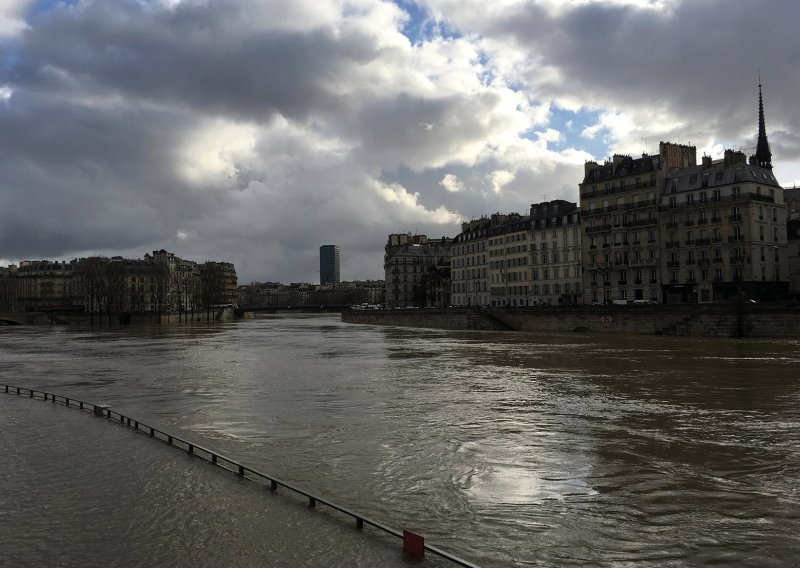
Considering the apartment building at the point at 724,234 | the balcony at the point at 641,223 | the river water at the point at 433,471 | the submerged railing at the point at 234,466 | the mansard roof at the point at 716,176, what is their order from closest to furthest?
the submerged railing at the point at 234,466 → the river water at the point at 433,471 → the apartment building at the point at 724,234 → the mansard roof at the point at 716,176 → the balcony at the point at 641,223

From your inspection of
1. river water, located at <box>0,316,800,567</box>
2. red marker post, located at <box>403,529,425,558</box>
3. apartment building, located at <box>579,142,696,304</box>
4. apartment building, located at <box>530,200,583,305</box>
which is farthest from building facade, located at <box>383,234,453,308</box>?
red marker post, located at <box>403,529,425,558</box>

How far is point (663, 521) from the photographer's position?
1081cm

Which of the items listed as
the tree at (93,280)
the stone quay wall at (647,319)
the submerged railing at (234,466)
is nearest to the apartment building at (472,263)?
the stone quay wall at (647,319)

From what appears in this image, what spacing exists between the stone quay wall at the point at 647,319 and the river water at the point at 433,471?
91.6 feet

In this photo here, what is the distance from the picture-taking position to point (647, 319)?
66.2 meters

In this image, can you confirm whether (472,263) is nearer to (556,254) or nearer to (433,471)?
(556,254)

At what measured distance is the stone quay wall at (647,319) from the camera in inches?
2213

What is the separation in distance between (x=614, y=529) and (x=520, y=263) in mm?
102452

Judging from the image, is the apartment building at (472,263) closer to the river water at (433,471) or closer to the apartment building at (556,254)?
the apartment building at (556,254)

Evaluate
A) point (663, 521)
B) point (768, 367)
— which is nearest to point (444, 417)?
point (663, 521)

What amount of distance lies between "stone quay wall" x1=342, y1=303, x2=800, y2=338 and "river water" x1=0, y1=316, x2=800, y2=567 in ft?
91.6

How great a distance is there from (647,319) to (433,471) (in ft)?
187

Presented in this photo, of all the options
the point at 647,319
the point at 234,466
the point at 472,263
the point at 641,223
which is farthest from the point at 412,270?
the point at 234,466

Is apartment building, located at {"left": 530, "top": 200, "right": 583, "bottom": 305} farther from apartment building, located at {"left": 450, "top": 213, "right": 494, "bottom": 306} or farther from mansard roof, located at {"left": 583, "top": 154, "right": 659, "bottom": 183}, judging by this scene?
apartment building, located at {"left": 450, "top": 213, "right": 494, "bottom": 306}
